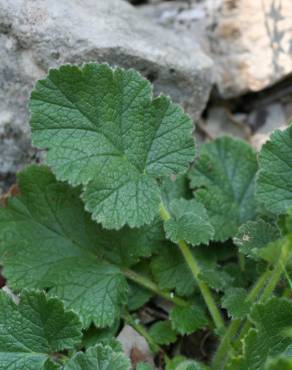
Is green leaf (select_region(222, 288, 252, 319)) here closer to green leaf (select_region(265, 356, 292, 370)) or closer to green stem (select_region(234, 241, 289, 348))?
green stem (select_region(234, 241, 289, 348))

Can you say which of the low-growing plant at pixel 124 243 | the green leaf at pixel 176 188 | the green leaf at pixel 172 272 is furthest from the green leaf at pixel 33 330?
the green leaf at pixel 176 188

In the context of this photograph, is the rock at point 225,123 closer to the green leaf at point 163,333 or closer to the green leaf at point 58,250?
the green leaf at point 58,250

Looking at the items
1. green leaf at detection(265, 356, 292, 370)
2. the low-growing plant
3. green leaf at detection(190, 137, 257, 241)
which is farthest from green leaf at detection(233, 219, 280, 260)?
green leaf at detection(265, 356, 292, 370)

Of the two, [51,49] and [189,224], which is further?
[51,49]

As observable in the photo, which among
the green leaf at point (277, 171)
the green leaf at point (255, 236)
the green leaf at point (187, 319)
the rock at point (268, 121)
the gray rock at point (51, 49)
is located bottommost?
the green leaf at point (187, 319)

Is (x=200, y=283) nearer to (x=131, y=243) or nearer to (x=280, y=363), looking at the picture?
(x=131, y=243)

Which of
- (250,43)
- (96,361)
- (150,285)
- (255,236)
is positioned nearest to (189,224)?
(255,236)

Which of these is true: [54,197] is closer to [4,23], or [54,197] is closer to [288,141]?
[4,23]
